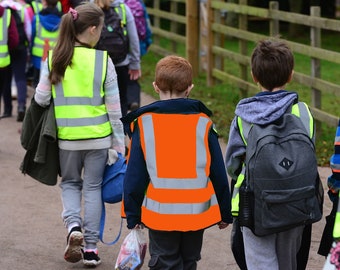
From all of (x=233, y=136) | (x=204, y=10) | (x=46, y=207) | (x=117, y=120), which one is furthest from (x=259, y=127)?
(x=204, y=10)

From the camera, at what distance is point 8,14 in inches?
392

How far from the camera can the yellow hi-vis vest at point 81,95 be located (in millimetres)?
5785

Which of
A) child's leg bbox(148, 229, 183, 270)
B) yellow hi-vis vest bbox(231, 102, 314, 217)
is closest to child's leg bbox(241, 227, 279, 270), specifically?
yellow hi-vis vest bbox(231, 102, 314, 217)

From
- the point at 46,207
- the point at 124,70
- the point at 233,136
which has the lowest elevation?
the point at 46,207

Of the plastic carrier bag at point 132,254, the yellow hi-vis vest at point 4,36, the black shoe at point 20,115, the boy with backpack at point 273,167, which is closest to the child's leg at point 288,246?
the boy with backpack at point 273,167

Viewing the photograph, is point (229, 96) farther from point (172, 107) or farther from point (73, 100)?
point (172, 107)

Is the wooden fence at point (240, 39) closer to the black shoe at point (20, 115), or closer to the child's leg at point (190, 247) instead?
the black shoe at point (20, 115)

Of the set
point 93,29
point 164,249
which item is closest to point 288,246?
point 164,249

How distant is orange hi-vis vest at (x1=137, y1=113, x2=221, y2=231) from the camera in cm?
466

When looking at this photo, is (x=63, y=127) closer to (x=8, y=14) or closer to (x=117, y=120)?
(x=117, y=120)

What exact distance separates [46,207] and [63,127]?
179 cm

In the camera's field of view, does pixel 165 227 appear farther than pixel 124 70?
No

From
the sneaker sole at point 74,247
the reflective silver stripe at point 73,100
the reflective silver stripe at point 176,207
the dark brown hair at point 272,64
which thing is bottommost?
the sneaker sole at point 74,247

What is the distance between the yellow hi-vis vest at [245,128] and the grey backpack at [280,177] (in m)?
0.05
